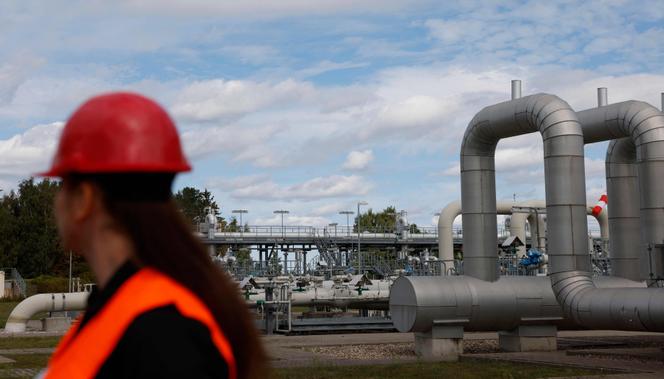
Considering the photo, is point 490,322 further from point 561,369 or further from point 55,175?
point 55,175

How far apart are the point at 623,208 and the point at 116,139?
22643 mm

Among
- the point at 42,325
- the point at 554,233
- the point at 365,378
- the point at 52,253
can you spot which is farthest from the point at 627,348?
the point at 52,253

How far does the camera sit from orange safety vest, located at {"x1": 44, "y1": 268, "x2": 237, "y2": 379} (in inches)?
58.9

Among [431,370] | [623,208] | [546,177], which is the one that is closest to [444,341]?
[431,370]

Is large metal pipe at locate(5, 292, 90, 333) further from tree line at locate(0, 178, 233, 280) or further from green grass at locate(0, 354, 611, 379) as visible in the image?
tree line at locate(0, 178, 233, 280)


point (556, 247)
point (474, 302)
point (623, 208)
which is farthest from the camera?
point (623, 208)

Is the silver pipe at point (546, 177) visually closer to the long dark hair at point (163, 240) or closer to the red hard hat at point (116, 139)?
the long dark hair at point (163, 240)

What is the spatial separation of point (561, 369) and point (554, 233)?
2983mm

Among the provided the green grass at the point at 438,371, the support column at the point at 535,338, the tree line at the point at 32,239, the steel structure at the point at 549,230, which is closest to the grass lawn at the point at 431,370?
the green grass at the point at 438,371

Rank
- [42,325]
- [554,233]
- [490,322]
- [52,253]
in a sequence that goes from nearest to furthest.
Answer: [554,233]
[490,322]
[42,325]
[52,253]

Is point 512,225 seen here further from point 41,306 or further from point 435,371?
point 435,371

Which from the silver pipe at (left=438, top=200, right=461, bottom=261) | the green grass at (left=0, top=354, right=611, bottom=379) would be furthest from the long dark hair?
the silver pipe at (left=438, top=200, right=461, bottom=261)

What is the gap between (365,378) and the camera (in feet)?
55.3

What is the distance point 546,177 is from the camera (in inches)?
779
